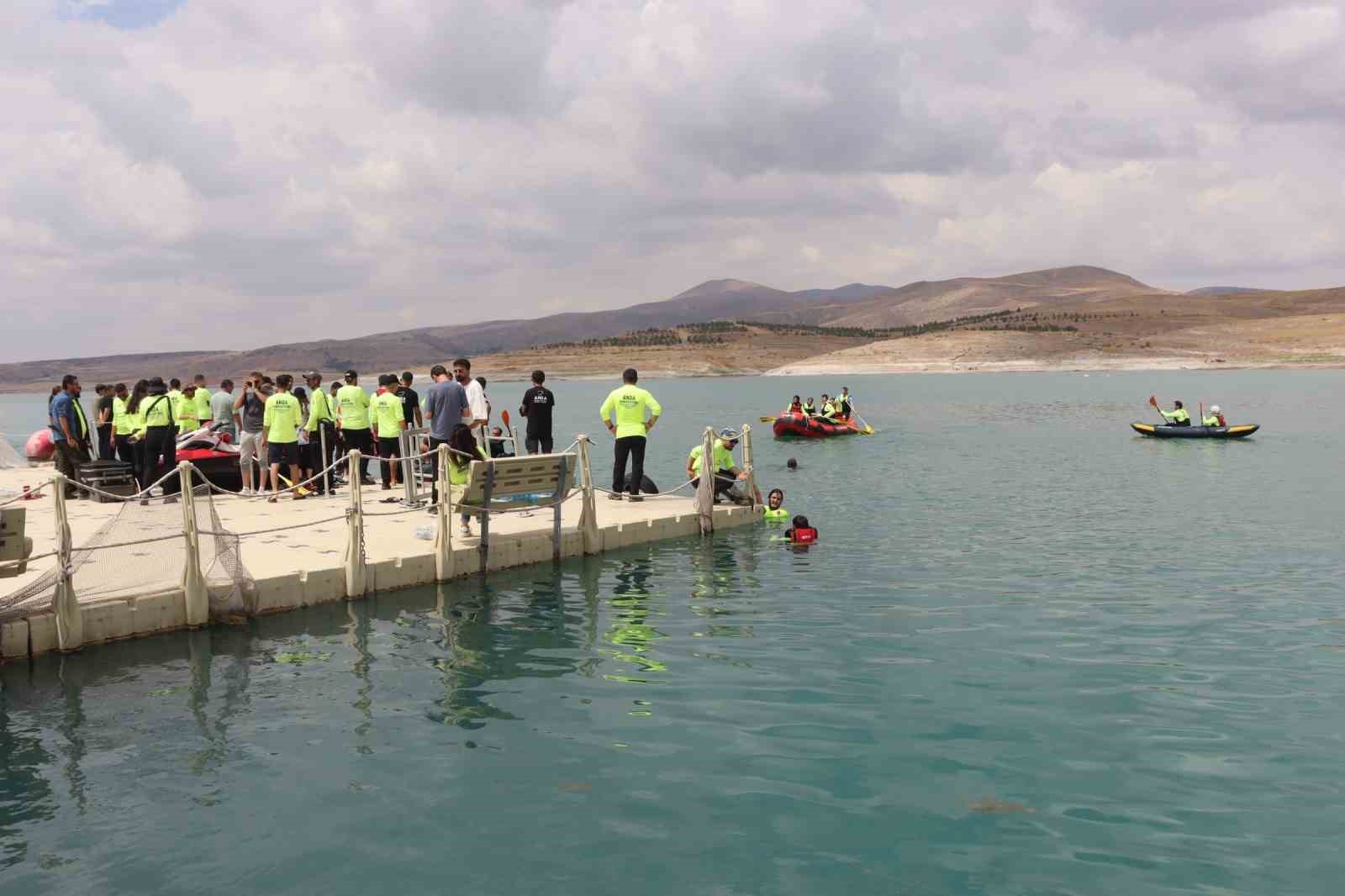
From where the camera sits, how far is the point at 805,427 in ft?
145

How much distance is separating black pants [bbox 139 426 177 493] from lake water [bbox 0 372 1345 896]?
7.35 metres

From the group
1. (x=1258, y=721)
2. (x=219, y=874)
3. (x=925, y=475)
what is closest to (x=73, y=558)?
(x=219, y=874)

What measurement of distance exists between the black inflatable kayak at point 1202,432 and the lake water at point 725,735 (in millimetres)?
25174

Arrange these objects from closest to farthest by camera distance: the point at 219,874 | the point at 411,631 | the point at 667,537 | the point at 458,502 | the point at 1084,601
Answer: the point at 219,874 < the point at 411,631 < the point at 1084,601 < the point at 458,502 < the point at 667,537

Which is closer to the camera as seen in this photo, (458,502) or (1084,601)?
(1084,601)

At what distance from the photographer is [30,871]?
643 centimetres

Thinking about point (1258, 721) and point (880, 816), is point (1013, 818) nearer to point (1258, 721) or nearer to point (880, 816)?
point (880, 816)

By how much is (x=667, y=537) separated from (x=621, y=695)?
8.71 m

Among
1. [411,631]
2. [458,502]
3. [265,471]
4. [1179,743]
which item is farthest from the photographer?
[265,471]

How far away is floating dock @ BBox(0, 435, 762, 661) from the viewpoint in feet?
36.3

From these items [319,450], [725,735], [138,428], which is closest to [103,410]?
A: [138,428]

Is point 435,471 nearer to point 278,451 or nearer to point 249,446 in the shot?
point 278,451

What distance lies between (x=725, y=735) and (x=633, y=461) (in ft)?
36.1

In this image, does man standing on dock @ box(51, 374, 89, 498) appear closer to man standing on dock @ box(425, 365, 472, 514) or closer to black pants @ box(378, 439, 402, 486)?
black pants @ box(378, 439, 402, 486)
